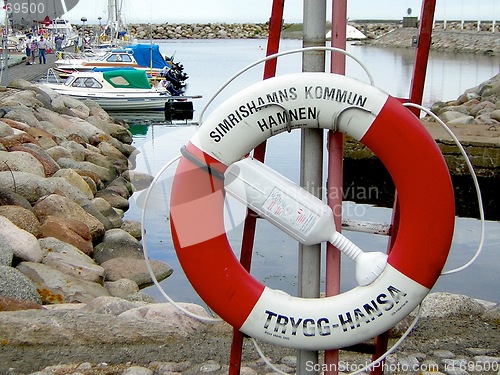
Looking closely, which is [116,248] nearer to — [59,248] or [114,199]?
[59,248]

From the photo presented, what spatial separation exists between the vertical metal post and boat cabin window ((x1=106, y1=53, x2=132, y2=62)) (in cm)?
Result: 1930

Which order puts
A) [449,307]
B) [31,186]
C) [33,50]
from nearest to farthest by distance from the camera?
[449,307] < [31,186] < [33,50]

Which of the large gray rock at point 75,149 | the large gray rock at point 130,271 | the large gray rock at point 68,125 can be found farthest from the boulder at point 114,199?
the large gray rock at point 130,271

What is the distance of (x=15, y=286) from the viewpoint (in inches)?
166

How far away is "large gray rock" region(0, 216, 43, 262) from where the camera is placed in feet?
17.4

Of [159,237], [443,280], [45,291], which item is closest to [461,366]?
[45,291]

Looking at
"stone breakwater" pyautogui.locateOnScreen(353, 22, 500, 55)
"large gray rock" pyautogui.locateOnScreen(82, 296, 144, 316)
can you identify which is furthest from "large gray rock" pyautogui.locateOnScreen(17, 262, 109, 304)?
"stone breakwater" pyautogui.locateOnScreen(353, 22, 500, 55)

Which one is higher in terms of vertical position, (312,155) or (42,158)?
(312,155)

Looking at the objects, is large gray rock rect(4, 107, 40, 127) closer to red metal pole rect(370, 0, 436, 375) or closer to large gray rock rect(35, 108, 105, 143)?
large gray rock rect(35, 108, 105, 143)

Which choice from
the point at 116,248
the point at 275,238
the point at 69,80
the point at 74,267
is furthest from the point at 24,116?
the point at 69,80

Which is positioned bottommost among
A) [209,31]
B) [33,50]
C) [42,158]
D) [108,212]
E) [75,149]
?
[209,31]

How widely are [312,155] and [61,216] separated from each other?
15.6 feet

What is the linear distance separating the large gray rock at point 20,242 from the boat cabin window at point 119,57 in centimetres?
1619

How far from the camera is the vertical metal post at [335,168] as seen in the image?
7.95 feet
